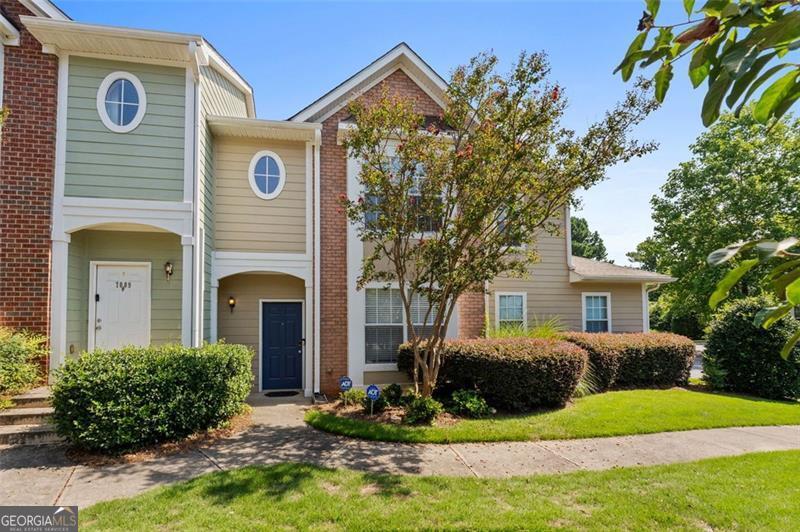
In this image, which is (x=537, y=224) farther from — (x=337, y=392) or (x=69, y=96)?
(x=69, y=96)

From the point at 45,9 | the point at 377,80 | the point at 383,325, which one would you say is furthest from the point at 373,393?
the point at 45,9

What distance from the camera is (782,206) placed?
20172 millimetres

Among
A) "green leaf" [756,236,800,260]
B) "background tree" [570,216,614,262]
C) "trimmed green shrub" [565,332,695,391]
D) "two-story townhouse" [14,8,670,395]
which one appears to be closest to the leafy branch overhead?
"green leaf" [756,236,800,260]

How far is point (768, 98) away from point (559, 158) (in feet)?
22.9

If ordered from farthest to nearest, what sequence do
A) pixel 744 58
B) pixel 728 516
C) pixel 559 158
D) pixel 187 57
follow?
1. pixel 187 57
2. pixel 559 158
3. pixel 728 516
4. pixel 744 58

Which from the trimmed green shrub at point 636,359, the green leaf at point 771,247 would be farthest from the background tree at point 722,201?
the green leaf at point 771,247

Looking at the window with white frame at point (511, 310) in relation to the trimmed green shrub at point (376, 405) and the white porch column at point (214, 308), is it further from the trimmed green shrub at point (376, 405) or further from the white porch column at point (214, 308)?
the white porch column at point (214, 308)

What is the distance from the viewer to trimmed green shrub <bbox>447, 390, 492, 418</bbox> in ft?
26.9

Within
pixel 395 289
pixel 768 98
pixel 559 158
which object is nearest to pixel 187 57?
pixel 395 289

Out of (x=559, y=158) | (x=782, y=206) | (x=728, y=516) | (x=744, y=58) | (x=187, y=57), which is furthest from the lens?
(x=782, y=206)

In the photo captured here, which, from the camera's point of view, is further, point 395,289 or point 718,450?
point 395,289

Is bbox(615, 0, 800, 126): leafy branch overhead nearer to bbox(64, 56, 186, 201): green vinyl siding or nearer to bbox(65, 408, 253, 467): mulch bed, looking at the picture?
bbox(65, 408, 253, 467): mulch bed

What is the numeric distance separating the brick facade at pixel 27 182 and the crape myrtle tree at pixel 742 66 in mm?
9478

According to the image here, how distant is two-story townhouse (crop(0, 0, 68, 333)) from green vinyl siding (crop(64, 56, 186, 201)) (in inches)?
14.1
